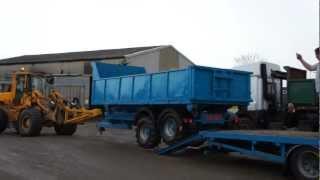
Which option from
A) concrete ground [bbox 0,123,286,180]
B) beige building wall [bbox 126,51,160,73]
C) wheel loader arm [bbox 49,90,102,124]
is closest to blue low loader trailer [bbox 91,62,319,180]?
concrete ground [bbox 0,123,286,180]

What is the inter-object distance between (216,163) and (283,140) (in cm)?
305

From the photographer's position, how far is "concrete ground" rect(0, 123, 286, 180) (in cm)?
1040

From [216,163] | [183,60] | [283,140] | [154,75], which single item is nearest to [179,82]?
[154,75]

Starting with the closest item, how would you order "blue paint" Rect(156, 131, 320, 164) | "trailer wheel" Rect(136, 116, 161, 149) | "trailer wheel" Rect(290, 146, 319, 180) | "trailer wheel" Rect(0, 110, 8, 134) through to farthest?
"trailer wheel" Rect(290, 146, 319, 180) < "blue paint" Rect(156, 131, 320, 164) < "trailer wheel" Rect(136, 116, 161, 149) < "trailer wheel" Rect(0, 110, 8, 134)

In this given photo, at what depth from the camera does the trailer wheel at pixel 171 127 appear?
13.7 m

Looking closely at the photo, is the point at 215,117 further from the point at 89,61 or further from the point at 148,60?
the point at 148,60

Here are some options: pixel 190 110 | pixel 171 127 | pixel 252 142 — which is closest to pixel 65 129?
pixel 171 127

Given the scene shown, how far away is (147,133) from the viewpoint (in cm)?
1518

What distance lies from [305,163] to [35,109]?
12.6 meters

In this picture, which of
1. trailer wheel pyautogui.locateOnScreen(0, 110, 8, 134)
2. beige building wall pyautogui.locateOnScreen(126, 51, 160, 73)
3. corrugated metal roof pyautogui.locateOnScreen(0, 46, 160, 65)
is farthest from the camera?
corrugated metal roof pyautogui.locateOnScreen(0, 46, 160, 65)

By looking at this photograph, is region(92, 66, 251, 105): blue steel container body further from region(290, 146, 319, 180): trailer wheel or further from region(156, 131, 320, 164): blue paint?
region(290, 146, 319, 180): trailer wheel

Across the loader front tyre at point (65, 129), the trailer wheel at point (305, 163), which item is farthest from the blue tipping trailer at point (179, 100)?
the loader front tyre at point (65, 129)

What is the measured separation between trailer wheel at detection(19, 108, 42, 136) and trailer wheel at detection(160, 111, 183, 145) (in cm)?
667

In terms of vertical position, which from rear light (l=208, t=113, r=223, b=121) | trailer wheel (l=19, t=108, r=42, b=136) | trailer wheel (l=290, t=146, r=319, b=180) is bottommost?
trailer wheel (l=290, t=146, r=319, b=180)
